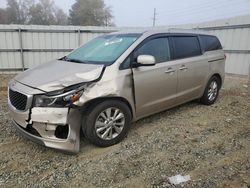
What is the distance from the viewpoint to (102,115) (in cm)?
332

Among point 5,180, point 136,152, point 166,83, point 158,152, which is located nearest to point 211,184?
point 158,152

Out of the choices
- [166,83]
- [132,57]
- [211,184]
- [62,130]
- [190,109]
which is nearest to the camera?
[211,184]

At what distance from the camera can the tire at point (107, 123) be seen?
3.22 m

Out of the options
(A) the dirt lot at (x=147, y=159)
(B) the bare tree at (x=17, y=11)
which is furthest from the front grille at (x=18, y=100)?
(B) the bare tree at (x=17, y=11)

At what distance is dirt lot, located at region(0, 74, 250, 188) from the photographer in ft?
9.19

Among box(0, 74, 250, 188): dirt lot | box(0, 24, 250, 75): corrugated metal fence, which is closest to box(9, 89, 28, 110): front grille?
box(0, 74, 250, 188): dirt lot

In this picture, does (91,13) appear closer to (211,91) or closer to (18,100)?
(211,91)

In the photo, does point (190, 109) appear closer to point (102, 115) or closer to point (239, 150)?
point (239, 150)

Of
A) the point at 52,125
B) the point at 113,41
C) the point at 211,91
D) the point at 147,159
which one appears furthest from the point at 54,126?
the point at 211,91

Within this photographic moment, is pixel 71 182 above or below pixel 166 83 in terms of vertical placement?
below

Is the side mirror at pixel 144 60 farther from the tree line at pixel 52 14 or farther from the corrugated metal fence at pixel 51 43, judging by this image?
the tree line at pixel 52 14

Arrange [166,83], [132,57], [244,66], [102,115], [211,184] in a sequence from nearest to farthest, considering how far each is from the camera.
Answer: [211,184] → [102,115] → [132,57] → [166,83] → [244,66]

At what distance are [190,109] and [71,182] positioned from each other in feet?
10.5

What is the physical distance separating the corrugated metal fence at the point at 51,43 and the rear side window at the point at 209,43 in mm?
3419
